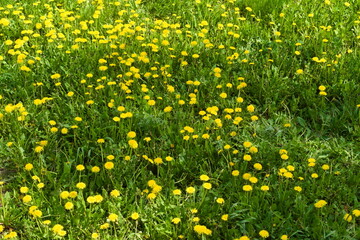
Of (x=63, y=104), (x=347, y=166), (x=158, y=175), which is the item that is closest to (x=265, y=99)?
(x=347, y=166)

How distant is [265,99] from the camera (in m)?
3.99

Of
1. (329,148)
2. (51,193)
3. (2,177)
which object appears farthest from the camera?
(329,148)

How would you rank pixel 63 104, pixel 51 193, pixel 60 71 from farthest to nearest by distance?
pixel 60 71, pixel 63 104, pixel 51 193

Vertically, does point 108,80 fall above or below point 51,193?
above

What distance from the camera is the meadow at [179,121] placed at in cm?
289

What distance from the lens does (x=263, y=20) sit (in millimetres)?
5113

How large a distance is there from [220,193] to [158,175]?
42 cm

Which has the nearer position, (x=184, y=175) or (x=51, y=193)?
(x=51, y=193)

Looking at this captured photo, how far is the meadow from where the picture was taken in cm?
289

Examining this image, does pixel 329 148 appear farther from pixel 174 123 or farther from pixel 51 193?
pixel 51 193

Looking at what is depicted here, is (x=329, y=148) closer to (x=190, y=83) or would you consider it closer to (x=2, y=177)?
(x=190, y=83)

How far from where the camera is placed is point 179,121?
11.8 ft

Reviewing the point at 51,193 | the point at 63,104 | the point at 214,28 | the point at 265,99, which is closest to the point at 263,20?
the point at 214,28

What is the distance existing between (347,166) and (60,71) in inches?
96.4
